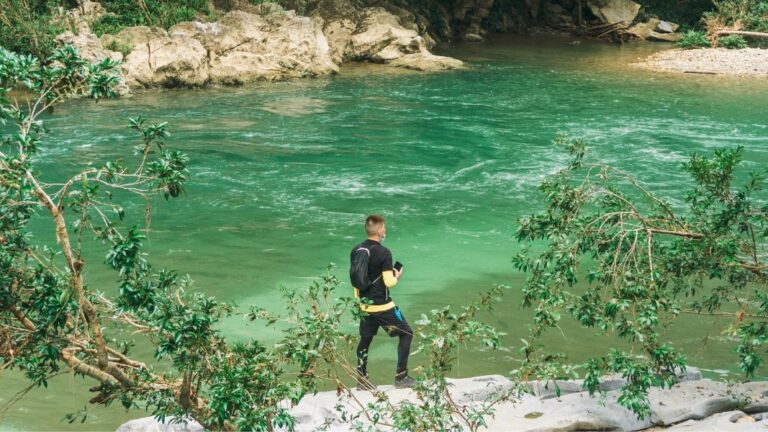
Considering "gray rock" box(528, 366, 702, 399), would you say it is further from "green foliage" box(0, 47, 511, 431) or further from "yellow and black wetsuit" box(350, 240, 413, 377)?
"green foliage" box(0, 47, 511, 431)

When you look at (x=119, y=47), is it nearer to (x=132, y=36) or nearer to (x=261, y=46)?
(x=132, y=36)

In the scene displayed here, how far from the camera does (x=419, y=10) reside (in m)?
40.1

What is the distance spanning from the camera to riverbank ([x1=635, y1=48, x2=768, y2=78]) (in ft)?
98.5

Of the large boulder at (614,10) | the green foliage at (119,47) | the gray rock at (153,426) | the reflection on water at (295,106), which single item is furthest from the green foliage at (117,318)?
the large boulder at (614,10)

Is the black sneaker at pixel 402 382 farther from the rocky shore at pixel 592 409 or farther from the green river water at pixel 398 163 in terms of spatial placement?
the green river water at pixel 398 163

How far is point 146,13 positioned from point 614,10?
882 inches

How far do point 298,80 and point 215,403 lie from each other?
928 inches

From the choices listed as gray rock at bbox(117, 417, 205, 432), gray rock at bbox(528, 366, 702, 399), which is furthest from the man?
gray rock at bbox(117, 417, 205, 432)

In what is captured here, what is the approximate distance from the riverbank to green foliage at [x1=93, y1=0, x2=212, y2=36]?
51.1ft

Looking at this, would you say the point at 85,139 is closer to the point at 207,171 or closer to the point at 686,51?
the point at 207,171

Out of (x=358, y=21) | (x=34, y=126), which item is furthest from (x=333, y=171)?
(x=358, y=21)

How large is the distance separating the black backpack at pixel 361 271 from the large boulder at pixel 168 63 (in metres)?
19.3

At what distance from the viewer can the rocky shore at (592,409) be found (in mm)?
7234

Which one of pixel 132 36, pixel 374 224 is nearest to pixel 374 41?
pixel 132 36
